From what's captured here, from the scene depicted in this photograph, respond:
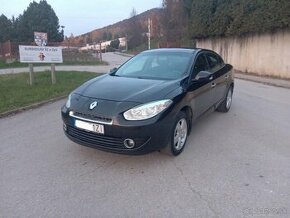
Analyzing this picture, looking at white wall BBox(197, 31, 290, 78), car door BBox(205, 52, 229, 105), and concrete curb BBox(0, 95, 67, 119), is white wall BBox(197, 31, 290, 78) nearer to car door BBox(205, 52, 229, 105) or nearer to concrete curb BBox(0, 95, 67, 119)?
car door BBox(205, 52, 229, 105)

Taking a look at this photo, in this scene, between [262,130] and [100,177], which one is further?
[262,130]

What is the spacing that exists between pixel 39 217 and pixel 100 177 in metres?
0.98

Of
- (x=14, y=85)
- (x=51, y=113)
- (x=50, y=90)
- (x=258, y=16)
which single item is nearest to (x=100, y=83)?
(x=51, y=113)

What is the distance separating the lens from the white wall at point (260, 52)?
51.1 ft

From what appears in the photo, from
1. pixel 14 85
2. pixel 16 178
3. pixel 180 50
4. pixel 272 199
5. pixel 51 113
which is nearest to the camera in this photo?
pixel 272 199

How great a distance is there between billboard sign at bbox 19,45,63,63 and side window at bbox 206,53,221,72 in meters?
6.75

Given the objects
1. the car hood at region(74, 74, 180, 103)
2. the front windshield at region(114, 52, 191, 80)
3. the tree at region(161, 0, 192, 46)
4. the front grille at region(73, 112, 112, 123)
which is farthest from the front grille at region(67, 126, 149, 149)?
the tree at region(161, 0, 192, 46)

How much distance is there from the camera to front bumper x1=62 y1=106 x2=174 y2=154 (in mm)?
4059

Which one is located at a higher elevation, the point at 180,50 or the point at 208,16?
the point at 208,16

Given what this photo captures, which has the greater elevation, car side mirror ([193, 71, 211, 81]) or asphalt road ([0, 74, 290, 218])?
car side mirror ([193, 71, 211, 81])

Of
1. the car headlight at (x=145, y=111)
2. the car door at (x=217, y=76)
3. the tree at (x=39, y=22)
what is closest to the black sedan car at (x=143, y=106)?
the car headlight at (x=145, y=111)

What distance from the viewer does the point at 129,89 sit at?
461 centimetres

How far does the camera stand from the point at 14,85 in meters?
11.4

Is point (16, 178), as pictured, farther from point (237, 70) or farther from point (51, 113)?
point (237, 70)
